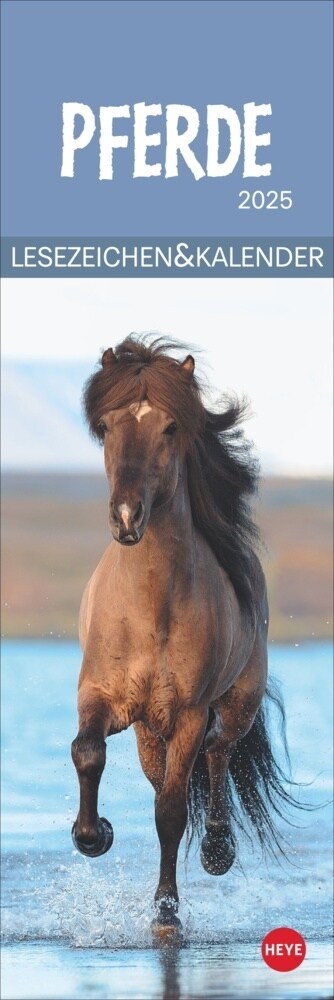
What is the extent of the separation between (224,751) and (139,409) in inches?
83.9

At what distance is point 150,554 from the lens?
290 inches

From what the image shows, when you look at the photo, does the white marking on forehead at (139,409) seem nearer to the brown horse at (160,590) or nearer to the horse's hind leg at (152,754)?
the brown horse at (160,590)

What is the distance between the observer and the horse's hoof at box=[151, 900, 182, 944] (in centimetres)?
732

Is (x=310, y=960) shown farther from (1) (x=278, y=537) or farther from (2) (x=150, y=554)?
(1) (x=278, y=537)

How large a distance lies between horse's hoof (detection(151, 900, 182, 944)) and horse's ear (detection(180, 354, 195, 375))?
195 cm

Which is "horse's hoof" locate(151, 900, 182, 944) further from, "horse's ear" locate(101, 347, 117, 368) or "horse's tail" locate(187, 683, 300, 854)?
"horse's ear" locate(101, 347, 117, 368)

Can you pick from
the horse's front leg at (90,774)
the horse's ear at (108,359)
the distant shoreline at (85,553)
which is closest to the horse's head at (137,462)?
the horse's ear at (108,359)

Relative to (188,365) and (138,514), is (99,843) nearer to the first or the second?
(138,514)

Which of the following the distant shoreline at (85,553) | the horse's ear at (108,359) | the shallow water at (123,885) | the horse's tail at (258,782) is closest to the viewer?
the shallow water at (123,885)

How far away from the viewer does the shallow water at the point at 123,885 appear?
6.57m

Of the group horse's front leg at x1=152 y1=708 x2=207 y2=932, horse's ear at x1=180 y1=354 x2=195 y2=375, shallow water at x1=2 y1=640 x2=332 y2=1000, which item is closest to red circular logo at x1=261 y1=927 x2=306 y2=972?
shallow water at x1=2 y1=640 x2=332 y2=1000

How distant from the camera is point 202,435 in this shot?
7859 millimetres

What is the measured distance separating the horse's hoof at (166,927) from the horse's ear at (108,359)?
6.51 feet

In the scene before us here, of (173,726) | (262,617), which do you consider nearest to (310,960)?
(173,726)
